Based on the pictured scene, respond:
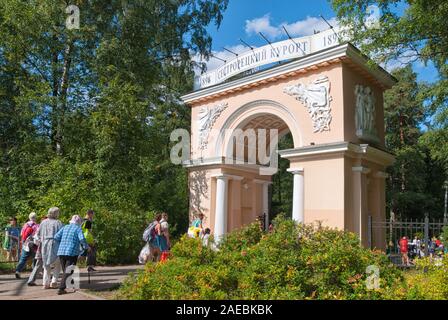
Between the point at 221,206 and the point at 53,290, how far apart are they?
369 inches

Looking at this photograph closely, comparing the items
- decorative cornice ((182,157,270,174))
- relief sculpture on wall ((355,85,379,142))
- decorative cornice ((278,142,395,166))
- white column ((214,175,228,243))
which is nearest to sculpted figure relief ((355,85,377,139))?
Result: relief sculpture on wall ((355,85,379,142))

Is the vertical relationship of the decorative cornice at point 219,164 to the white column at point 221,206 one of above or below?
above

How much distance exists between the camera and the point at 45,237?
942 cm

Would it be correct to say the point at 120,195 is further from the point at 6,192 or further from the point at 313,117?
the point at 313,117

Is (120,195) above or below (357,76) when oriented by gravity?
below

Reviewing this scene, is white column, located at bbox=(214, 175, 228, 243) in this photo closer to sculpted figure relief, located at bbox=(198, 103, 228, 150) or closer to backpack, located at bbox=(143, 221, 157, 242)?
→ sculpted figure relief, located at bbox=(198, 103, 228, 150)

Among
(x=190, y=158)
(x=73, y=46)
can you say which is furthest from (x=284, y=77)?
(x=73, y=46)

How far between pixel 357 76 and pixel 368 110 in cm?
140

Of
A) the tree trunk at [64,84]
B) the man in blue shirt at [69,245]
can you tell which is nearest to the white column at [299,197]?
the man in blue shirt at [69,245]

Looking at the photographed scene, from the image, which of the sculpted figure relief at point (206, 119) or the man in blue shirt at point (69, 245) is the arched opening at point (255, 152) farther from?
the man in blue shirt at point (69, 245)

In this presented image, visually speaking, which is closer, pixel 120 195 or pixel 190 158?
pixel 120 195

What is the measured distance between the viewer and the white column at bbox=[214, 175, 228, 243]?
691 inches

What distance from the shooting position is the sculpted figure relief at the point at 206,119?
1859 cm

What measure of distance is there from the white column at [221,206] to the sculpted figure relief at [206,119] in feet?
6.33
